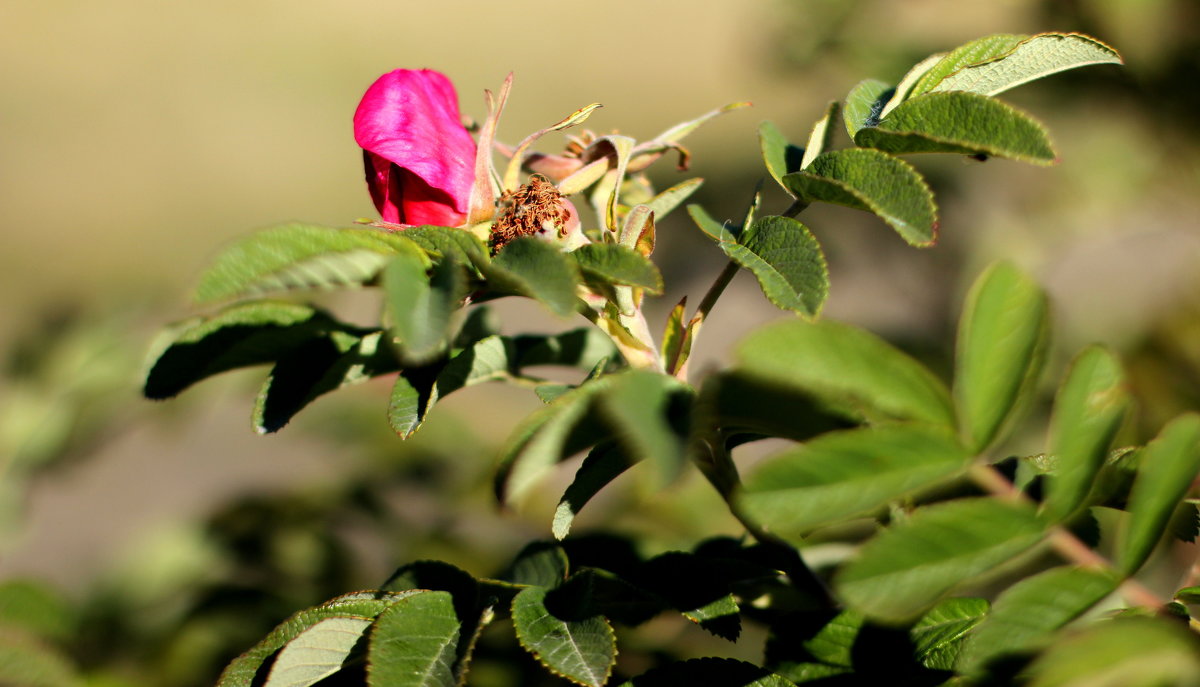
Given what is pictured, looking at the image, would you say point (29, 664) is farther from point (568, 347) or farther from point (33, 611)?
point (568, 347)

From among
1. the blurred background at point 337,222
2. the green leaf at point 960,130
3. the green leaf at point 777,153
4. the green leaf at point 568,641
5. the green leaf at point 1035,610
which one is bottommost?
the blurred background at point 337,222

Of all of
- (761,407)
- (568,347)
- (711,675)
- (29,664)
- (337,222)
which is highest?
(761,407)

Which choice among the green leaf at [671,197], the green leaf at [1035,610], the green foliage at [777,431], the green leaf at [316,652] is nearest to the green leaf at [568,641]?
the green foliage at [777,431]

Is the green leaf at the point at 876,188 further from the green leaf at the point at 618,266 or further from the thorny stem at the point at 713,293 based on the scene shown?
the green leaf at the point at 618,266

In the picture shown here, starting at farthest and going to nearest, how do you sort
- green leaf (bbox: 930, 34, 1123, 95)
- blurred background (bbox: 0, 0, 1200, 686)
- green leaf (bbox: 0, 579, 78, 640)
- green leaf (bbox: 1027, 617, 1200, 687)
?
blurred background (bbox: 0, 0, 1200, 686) → green leaf (bbox: 0, 579, 78, 640) → green leaf (bbox: 930, 34, 1123, 95) → green leaf (bbox: 1027, 617, 1200, 687)

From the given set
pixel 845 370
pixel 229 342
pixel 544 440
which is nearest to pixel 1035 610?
pixel 845 370

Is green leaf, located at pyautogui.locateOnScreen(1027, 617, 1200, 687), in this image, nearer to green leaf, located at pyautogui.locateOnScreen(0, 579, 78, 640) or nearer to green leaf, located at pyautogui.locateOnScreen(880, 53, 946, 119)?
green leaf, located at pyautogui.locateOnScreen(880, 53, 946, 119)

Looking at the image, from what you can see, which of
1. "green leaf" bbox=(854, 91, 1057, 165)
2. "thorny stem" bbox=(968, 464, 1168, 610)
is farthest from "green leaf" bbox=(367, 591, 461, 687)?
"green leaf" bbox=(854, 91, 1057, 165)
